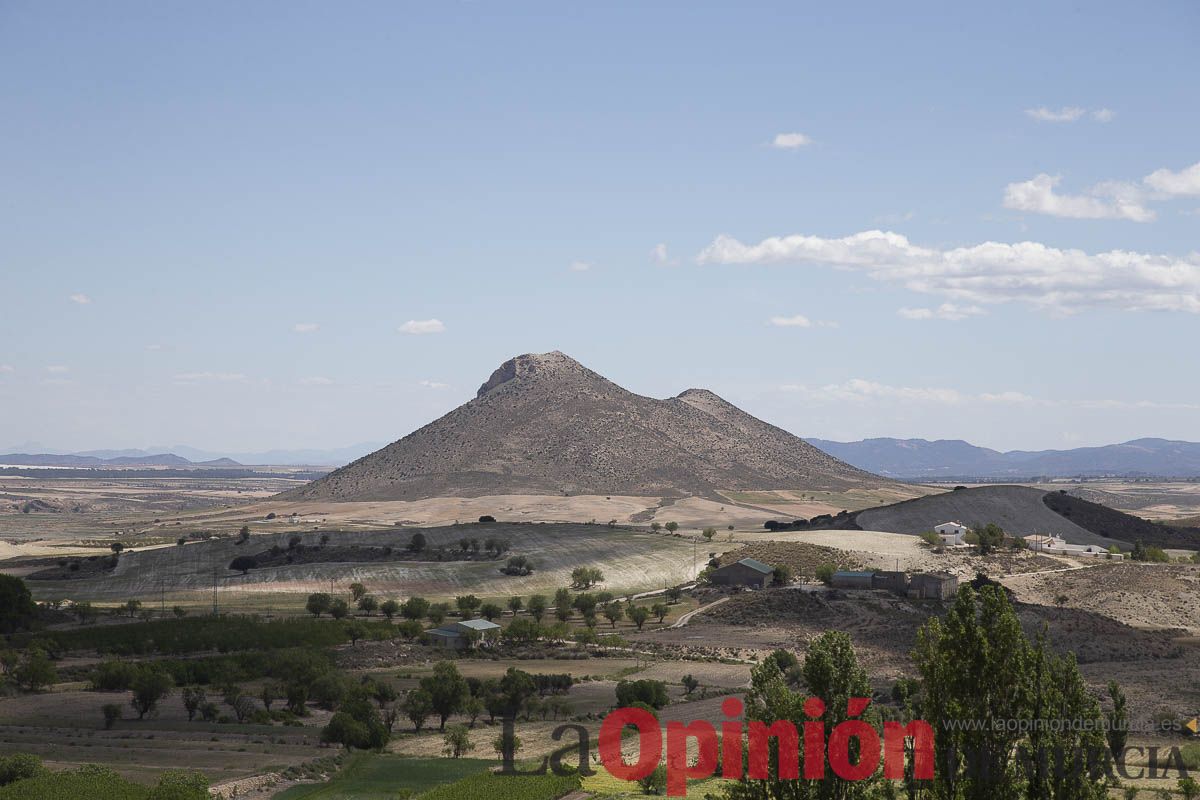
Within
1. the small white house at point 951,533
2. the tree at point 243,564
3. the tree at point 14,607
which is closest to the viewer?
the tree at point 14,607

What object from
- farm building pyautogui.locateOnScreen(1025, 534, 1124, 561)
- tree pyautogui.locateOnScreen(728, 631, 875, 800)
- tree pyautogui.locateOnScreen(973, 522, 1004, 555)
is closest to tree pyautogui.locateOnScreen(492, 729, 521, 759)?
tree pyautogui.locateOnScreen(728, 631, 875, 800)

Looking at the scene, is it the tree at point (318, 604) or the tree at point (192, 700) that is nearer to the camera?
the tree at point (192, 700)

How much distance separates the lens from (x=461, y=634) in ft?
319

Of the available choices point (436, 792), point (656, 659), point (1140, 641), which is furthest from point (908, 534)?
point (436, 792)

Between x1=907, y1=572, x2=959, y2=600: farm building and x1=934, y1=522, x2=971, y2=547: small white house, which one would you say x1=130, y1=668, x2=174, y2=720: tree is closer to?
x1=907, y1=572, x2=959, y2=600: farm building

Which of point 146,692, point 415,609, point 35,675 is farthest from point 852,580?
point 35,675

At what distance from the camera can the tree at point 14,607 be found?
337 feet

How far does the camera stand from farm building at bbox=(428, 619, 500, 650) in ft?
317

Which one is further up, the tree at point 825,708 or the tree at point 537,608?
the tree at point 825,708

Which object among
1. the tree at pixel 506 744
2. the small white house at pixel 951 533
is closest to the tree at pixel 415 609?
the tree at pixel 506 744

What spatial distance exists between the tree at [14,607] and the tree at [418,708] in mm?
54291

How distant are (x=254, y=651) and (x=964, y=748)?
75164 mm

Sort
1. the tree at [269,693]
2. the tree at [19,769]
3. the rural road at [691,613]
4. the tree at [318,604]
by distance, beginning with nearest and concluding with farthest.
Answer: the tree at [19,769], the tree at [269,693], the rural road at [691,613], the tree at [318,604]

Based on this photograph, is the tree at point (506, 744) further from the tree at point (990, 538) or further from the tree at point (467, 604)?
the tree at point (990, 538)
